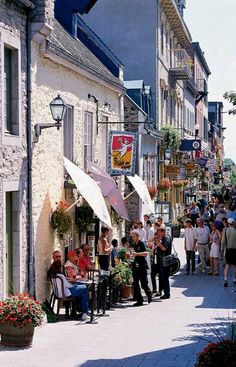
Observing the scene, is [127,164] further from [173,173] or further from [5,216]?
[173,173]

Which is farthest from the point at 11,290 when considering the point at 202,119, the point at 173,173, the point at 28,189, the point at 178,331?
the point at 202,119

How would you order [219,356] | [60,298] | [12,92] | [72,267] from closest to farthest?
1. [219,356]
2. [12,92]
3. [60,298]
4. [72,267]

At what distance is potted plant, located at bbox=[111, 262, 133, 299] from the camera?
1550 cm

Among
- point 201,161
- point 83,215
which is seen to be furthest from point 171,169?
point 83,215

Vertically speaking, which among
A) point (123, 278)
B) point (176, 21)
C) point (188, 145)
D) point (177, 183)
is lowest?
point (123, 278)

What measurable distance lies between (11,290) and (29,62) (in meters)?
4.06

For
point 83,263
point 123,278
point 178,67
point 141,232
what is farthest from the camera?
point 178,67

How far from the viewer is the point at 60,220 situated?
579 inches

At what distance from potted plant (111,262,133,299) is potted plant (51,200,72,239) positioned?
147cm

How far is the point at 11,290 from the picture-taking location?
12648 millimetres

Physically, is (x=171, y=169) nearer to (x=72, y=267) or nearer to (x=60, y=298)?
(x=72, y=267)

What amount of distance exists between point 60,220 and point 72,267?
96 cm

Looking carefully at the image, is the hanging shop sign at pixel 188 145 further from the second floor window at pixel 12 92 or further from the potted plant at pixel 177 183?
the second floor window at pixel 12 92

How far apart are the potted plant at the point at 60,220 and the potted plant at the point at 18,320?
12.9ft
